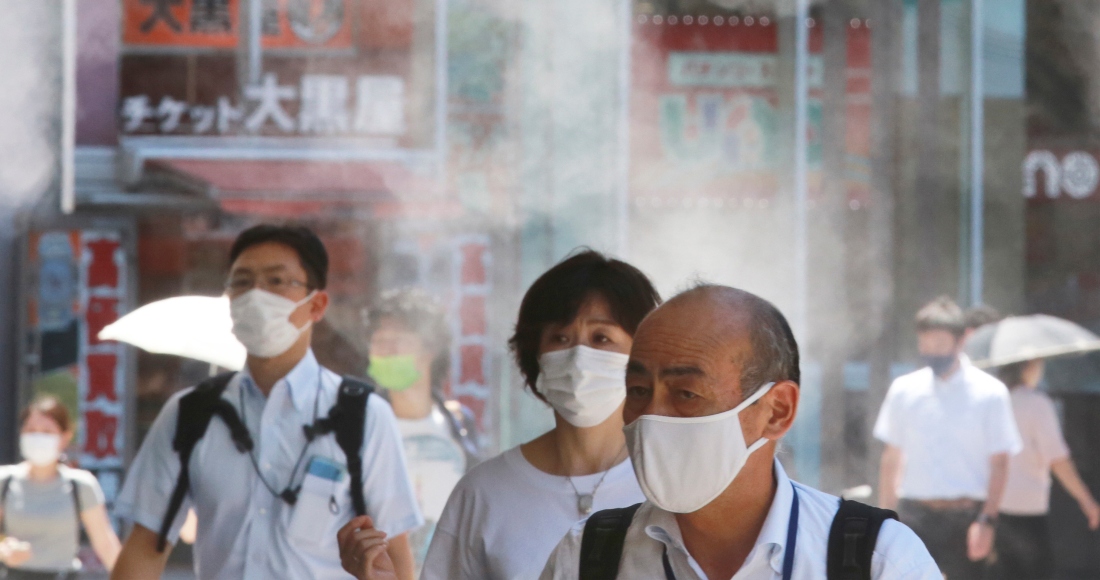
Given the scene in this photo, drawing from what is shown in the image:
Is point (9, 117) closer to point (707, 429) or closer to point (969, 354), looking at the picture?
point (969, 354)

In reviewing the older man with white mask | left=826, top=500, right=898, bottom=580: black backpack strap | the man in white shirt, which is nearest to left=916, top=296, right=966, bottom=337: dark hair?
the man in white shirt

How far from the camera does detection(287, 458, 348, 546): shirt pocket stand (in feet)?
8.27

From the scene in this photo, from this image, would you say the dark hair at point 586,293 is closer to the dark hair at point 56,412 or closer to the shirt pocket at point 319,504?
the shirt pocket at point 319,504

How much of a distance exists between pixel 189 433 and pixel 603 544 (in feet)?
4.48

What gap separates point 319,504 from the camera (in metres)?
2.54

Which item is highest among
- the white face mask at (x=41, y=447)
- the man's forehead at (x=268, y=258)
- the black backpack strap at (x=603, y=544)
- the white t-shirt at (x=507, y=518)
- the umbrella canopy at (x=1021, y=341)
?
the man's forehead at (x=268, y=258)

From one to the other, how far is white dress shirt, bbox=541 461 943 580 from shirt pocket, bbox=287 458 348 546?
3.78ft

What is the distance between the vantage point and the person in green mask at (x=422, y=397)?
401cm

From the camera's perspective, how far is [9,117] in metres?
5.54

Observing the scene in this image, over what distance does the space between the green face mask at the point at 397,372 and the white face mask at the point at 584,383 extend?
200 cm

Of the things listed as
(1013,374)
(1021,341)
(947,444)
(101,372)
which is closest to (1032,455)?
(1013,374)

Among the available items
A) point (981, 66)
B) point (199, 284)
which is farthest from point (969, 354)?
point (199, 284)

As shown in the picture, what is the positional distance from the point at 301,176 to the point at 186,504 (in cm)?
343

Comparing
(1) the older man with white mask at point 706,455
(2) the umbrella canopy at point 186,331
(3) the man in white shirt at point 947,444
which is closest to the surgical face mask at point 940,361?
(3) the man in white shirt at point 947,444
